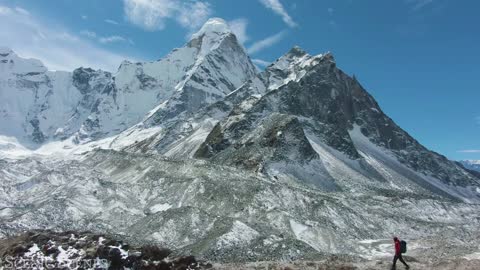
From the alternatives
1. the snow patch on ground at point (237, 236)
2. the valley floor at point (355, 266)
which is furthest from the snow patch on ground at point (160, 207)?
the valley floor at point (355, 266)

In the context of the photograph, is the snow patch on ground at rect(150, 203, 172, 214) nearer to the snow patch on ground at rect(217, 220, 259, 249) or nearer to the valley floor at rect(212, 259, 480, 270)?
the snow patch on ground at rect(217, 220, 259, 249)

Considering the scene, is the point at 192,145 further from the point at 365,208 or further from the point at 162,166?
the point at 365,208

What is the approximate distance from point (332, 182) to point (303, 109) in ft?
246

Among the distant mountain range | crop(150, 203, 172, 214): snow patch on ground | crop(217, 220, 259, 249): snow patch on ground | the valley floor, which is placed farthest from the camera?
crop(150, 203, 172, 214): snow patch on ground

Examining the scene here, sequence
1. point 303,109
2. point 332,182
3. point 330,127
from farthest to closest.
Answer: point 303,109 → point 330,127 → point 332,182

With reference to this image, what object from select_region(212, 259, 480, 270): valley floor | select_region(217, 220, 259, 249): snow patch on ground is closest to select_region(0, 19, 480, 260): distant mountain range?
select_region(217, 220, 259, 249): snow patch on ground

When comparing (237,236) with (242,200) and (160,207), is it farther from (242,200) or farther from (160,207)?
(160,207)

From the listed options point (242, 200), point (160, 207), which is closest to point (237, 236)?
point (242, 200)

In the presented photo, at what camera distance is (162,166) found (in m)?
108

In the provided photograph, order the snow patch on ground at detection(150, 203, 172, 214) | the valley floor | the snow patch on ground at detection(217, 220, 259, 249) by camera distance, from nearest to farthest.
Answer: the valley floor
the snow patch on ground at detection(217, 220, 259, 249)
the snow patch on ground at detection(150, 203, 172, 214)

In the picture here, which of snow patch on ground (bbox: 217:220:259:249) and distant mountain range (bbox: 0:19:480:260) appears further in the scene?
distant mountain range (bbox: 0:19:480:260)

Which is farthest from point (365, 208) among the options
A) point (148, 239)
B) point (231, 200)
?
point (148, 239)

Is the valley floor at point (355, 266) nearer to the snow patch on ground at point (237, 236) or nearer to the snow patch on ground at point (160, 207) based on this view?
the snow patch on ground at point (237, 236)

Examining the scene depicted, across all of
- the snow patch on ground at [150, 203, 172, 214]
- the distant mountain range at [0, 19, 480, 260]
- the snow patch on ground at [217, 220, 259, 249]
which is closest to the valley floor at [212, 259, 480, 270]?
the distant mountain range at [0, 19, 480, 260]
